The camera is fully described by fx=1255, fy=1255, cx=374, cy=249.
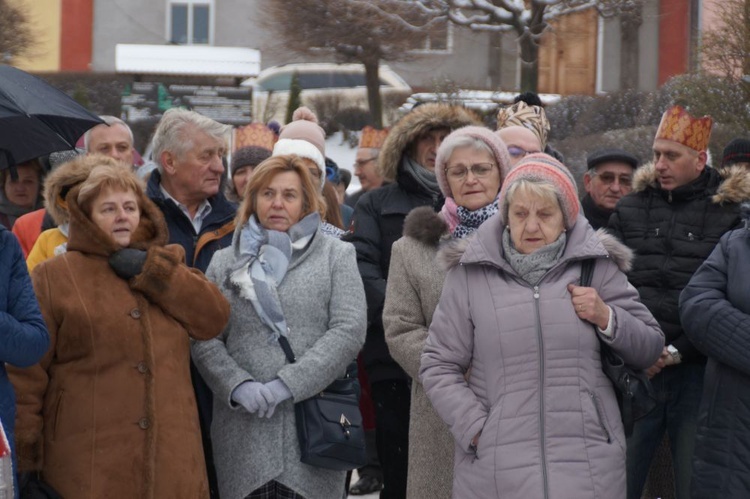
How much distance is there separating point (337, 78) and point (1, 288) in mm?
22700

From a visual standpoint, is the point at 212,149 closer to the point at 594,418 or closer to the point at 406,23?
the point at 594,418

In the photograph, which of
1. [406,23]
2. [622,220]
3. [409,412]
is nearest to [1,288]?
[409,412]

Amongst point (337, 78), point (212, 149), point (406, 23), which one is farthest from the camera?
point (337, 78)

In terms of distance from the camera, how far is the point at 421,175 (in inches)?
239

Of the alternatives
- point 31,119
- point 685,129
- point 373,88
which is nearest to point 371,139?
point 685,129

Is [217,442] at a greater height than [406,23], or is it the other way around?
[406,23]

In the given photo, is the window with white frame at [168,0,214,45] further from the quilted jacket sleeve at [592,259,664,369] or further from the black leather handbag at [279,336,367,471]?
the quilted jacket sleeve at [592,259,664,369]

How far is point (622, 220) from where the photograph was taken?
246 inches

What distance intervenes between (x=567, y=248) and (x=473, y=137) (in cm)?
94

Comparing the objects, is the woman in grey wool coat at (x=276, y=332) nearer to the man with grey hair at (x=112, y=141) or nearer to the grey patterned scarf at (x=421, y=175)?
the grey patterned scarf at (x=421, y=175)

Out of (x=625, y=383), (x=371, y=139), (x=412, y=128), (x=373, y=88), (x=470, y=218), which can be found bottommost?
(x=625, y=383)

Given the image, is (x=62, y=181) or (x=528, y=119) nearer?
(x=62, y=181)

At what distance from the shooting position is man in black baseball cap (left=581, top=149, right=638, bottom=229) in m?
7.03

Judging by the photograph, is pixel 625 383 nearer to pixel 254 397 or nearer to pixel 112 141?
pixel 254 397
